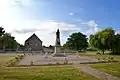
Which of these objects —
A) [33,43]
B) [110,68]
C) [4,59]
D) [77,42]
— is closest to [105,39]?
[77,42]

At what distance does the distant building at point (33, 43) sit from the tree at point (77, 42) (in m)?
15.8

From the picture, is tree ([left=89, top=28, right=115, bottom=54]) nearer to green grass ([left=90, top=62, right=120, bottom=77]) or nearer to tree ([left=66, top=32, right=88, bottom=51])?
tree ([left=66, top=32, right=88, bottom=51])

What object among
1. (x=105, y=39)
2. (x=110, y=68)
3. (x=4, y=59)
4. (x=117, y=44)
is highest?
(x=105, y=39)

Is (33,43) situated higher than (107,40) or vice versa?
(33,43)

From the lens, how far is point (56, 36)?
58.3 metres

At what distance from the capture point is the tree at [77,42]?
10725 centimetres

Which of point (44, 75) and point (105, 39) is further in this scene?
point (105, 39)

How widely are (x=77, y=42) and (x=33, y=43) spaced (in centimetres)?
2239

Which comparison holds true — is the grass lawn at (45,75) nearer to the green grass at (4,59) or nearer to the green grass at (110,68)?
the green grass at (110,68)

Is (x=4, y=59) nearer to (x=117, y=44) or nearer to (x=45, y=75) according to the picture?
(x=45, y=75)

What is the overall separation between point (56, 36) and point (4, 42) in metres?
43.7

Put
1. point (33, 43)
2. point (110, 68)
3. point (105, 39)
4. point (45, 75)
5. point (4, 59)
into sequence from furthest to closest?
point (33, 43) → point (105, 39) → point (4, 59) → point (110, 68) → point (45, 75)

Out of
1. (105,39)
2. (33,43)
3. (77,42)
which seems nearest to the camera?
(105,39)

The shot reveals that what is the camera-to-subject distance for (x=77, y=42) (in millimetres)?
107500
